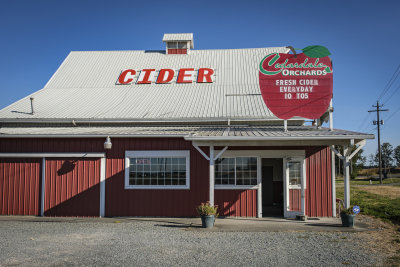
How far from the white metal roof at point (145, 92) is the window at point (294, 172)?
7.76ft

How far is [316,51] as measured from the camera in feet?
39.7

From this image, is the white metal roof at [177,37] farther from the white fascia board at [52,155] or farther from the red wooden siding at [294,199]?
the red wooden siding at [294,199]

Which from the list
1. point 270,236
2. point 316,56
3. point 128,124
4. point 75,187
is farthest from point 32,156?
point 316,56

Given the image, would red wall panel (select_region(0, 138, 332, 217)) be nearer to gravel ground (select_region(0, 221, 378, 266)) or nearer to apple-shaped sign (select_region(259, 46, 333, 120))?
apple-shaped sign (select_region(259, 46, 333, 120))

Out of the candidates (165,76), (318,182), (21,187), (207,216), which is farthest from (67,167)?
(318,182)

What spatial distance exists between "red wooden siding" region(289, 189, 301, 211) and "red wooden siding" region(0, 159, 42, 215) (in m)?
8.92

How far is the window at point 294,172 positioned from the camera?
12523 millimetres

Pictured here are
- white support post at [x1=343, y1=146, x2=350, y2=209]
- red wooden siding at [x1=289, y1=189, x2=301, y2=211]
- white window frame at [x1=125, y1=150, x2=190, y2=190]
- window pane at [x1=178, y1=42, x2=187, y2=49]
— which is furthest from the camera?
window pane at [x1=178, y1=42, x2=187, y2=49]

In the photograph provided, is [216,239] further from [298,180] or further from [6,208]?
[6,208]

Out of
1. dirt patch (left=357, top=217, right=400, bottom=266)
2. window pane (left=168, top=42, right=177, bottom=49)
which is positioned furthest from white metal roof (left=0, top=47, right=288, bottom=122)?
dirt patch (left=357, top=217, right=400, bottom=266)

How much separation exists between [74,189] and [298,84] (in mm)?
8579

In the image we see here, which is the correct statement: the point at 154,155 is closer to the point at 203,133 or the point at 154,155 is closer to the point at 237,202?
the point at 203,133

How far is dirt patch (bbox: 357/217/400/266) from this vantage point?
7.40 m

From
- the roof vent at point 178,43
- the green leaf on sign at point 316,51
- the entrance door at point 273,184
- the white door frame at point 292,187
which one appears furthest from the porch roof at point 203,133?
the roof vent at point 178,43
